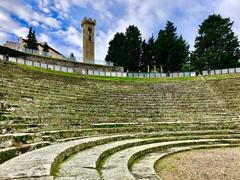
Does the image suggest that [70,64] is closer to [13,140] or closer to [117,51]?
[117,51]

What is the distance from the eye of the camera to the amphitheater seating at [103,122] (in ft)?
20.6

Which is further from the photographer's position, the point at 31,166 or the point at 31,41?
the point at 31,41

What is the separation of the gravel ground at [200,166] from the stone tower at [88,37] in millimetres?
46636

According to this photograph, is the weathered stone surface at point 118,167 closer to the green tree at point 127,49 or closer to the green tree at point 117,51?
the green tree at point 127,49

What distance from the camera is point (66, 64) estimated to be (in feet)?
118

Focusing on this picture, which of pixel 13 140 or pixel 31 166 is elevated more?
pixel 13 140

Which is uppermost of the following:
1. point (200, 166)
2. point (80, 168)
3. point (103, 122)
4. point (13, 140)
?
point (103, 122)

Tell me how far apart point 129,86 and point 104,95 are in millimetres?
4677

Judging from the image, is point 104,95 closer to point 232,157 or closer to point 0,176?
point 232,157

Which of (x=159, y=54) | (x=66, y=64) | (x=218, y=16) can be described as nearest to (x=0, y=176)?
(x=66, y=64)

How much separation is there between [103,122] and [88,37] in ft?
141

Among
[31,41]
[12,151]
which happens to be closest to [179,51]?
[31,41]

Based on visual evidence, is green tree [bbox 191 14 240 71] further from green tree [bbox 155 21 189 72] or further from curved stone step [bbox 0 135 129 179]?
curved stone step [bbox 0 135 129 179]

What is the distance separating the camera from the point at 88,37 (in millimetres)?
56531
